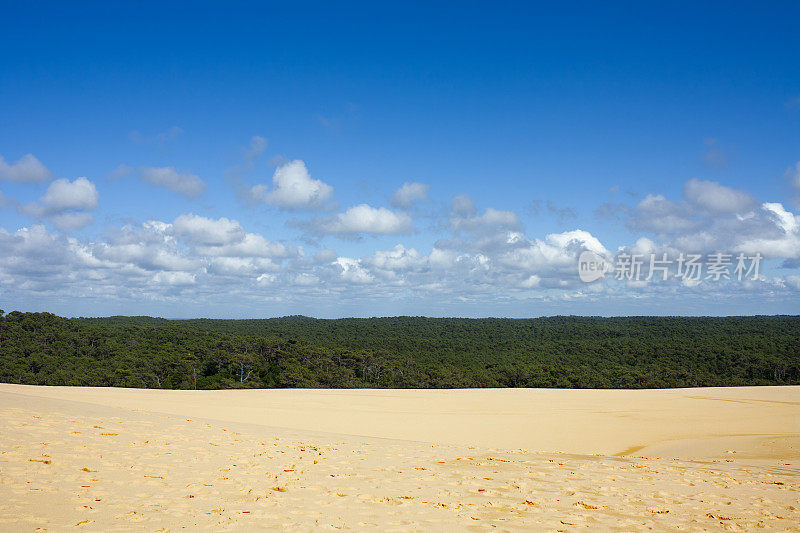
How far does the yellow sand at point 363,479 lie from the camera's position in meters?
6.26

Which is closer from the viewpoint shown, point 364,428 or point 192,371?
point 364,428

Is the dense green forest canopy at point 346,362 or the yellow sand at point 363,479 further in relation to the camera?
the dense green forest canopy at point 346,362

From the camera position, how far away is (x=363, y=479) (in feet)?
28.1

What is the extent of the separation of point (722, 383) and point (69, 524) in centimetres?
6166

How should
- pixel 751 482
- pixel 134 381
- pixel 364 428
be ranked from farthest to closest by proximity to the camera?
pixel 134 381, pixel 364 428, pixel 751 482

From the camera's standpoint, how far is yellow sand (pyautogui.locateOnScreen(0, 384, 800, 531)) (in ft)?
20.5

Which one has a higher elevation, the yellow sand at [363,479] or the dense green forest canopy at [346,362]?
the yellow sand at [363,479]

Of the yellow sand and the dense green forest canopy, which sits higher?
the yellow sand

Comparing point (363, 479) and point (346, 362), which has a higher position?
point (363, 479)

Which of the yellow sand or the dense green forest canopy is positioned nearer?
the yellow sand

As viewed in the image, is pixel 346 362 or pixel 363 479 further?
pixel 346 362

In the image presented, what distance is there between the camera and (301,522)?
20.1 feet

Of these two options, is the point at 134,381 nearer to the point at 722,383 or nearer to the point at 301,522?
the point at 301,522

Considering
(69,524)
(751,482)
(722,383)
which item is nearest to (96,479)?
(69,524)
